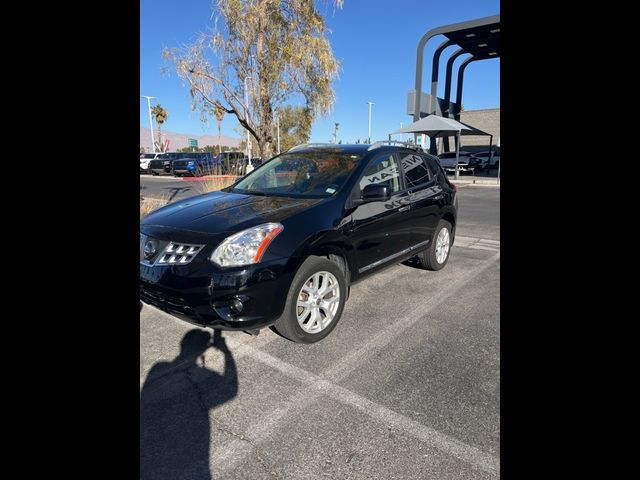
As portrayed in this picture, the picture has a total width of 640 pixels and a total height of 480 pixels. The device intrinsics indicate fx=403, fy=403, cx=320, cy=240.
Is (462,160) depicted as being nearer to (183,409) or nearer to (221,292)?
(221,292)

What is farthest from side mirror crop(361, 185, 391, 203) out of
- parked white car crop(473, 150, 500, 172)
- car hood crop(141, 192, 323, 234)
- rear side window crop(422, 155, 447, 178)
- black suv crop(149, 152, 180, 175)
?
A: black suv crop(149, 152, 180, 175)

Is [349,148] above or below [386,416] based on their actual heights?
above

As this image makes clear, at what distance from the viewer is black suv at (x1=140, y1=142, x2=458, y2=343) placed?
9.55 ft

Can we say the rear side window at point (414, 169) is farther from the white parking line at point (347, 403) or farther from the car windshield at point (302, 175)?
the white parking line at point (347, 403)

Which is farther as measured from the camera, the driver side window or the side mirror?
the driver side window

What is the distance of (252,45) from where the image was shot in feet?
35.2

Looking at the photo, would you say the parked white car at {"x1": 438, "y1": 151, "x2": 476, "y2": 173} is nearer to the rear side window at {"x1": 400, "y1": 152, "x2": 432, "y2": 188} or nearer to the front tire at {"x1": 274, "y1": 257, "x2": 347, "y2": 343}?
the rear side window at {"x1": 400, "y1": 152, "x2": 432, "y2": 188}

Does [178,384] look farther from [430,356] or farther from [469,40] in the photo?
[469,40]

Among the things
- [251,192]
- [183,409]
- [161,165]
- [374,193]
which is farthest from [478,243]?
[161,165]

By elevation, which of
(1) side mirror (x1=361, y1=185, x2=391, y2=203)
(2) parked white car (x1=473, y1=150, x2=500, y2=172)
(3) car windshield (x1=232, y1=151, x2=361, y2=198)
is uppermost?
(2) parked white car (x1=473, y1=150, x2=500, y2=172)

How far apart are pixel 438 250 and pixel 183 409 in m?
3.81

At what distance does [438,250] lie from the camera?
5316 millimetres
